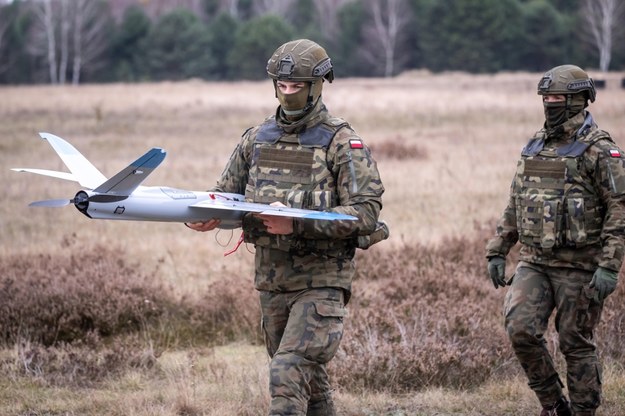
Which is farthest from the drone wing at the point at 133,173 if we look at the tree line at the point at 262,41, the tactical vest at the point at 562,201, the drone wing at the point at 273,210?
the tree line at the point at 262,41

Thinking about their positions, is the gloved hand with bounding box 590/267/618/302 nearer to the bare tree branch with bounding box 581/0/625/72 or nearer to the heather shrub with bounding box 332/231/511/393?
the heather shrub with bounding box 332/231/511/393

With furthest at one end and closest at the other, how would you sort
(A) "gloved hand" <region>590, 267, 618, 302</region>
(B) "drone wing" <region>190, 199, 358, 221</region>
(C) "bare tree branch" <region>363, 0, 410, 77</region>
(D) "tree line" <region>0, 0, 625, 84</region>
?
(C) "bare tree branch" <region>363, 0, 410, 77</region> → (D) "tree line" <region>0, 0, 625, 84</region> → (A) "gloved hand" <region>590, 267, 618, 302</region> → (B) "drone wing" <region>190, 199, 358, 221</region>

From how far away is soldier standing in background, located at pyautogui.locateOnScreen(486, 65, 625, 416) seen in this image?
5.66 meters

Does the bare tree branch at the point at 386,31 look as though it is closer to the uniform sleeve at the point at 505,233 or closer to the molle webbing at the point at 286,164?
the uniform sleeve at the point at 505,233

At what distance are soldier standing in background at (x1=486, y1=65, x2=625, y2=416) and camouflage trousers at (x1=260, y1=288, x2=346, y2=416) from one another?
130 cm

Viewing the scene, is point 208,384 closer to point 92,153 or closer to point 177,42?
point 92,153

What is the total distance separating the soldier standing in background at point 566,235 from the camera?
5.66m

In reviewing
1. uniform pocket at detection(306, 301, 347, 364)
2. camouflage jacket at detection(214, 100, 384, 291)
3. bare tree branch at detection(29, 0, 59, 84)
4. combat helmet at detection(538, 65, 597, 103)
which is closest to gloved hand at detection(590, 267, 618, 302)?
combat helmet at detection(538, 65, 597, 103)

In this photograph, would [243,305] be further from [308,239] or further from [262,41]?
[262,41]

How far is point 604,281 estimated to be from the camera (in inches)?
217

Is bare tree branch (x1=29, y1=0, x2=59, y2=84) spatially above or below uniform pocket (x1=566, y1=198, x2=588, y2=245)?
above

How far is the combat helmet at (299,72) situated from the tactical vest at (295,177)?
13 cm

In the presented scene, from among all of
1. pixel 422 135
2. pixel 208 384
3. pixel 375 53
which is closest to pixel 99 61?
pixel 375 53

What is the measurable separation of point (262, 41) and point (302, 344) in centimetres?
5808
